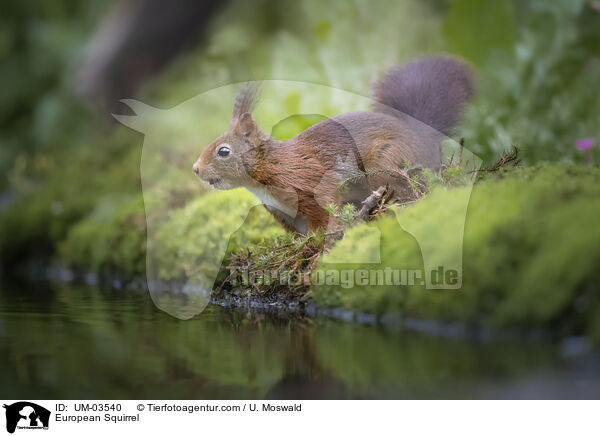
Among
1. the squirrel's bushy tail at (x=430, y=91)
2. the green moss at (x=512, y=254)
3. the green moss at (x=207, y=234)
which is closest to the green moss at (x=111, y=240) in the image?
the green moss at (x=207, y=234)

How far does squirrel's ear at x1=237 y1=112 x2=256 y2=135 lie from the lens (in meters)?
3.56

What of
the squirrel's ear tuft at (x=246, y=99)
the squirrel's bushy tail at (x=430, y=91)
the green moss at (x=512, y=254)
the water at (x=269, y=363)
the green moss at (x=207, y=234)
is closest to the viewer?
the water at (x=269, y=363)

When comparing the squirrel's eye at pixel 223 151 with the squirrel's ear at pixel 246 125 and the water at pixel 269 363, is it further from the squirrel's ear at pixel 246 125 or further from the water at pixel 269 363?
the water at pixel 269 363

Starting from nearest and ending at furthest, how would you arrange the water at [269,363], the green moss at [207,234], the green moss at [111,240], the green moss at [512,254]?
1. the water at [269,363]
2. the green moss at [512,254]
3. the green moss at [207,234]
4. the green moss at [111,240]

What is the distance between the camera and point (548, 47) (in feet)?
21.0

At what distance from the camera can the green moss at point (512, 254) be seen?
244 cm

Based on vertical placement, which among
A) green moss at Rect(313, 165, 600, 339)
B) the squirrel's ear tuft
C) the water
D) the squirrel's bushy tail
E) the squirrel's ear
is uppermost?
the squirrel's bushy tail

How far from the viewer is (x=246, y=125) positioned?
11.8 ft

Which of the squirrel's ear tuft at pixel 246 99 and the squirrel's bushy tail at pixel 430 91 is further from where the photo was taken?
the squirrel's bushy tail at pixel 430 91

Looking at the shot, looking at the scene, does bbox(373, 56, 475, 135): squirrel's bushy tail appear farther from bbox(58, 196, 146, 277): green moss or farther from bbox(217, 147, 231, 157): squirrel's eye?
bbox(58, 196, 146, 277): green moss

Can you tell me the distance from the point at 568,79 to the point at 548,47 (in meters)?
0.35

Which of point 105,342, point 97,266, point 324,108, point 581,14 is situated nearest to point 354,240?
point 105,342
